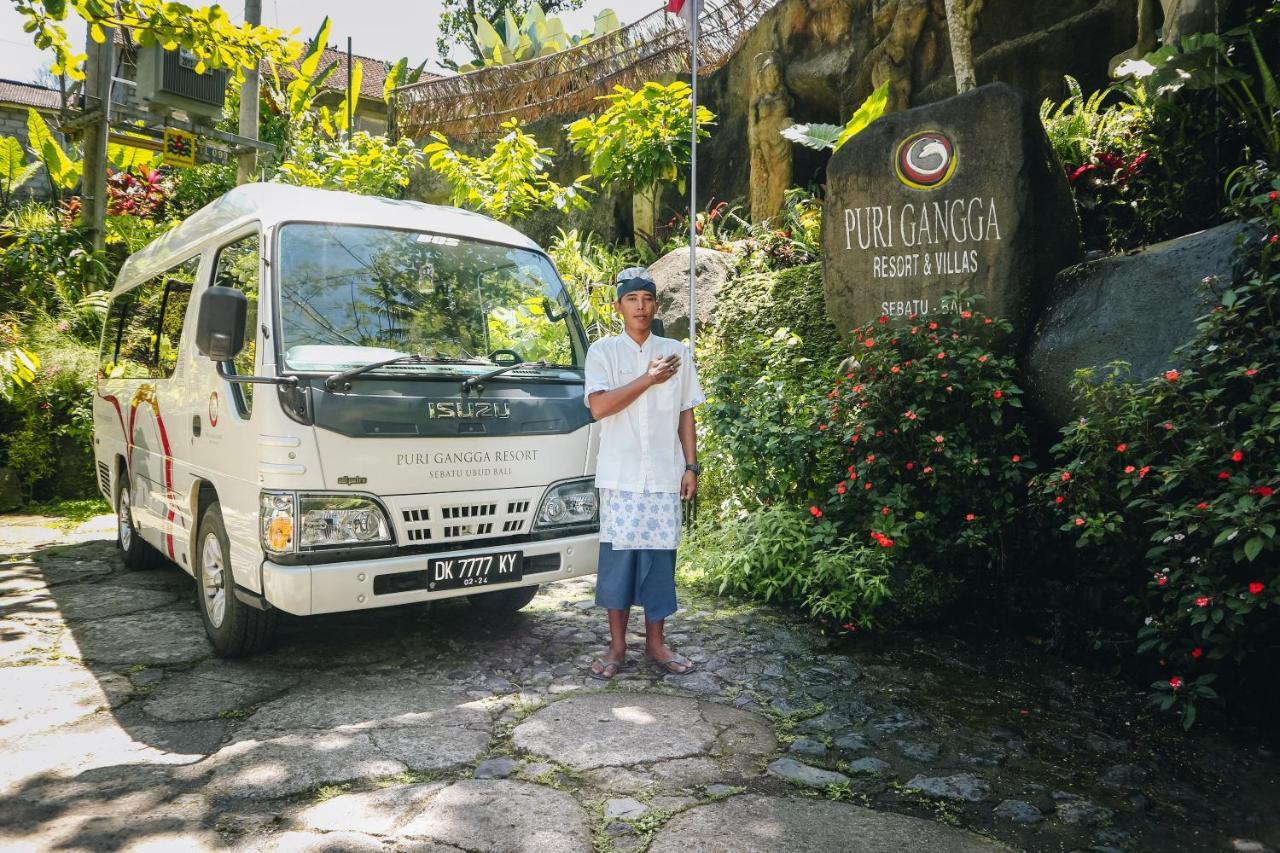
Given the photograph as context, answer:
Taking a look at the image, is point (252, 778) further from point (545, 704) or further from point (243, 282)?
point (243, 282)

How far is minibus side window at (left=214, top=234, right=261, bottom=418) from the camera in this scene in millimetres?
4223

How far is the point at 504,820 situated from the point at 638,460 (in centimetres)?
172

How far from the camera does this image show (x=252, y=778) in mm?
3236

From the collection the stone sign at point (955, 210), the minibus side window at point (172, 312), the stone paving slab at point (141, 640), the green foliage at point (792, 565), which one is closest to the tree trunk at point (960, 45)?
the stone sign at point (955, 210)

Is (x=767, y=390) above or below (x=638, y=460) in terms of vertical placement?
above

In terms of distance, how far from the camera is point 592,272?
38.1 ft

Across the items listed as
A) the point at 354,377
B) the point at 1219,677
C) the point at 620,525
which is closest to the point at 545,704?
the point at 620,525

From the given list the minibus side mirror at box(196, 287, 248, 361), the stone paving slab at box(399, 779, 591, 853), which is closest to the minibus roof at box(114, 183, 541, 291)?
the minibus side mirror at box(196, 287, 248, 361)

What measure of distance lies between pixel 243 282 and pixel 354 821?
266 centimetres

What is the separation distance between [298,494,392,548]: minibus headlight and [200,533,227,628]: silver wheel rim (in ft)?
2.90

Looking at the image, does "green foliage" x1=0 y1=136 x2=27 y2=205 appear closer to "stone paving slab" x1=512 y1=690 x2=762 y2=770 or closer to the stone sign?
the stone sign

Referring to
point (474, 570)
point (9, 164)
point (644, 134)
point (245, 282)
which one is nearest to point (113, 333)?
point (245, 282)

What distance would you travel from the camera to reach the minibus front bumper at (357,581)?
386cm

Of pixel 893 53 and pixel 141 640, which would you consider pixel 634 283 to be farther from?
pixel 893 53
